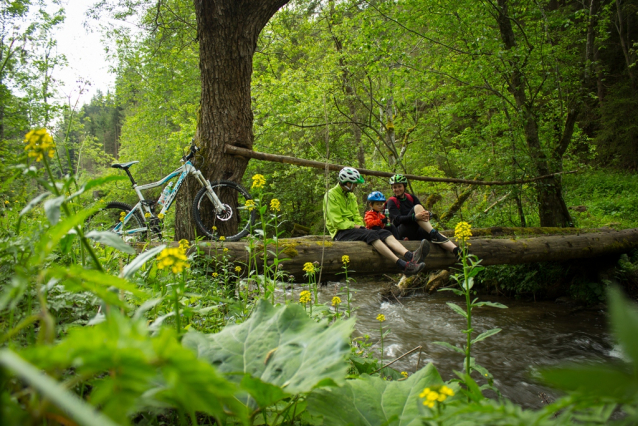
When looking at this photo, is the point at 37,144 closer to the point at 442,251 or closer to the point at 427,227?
the point at 442,251

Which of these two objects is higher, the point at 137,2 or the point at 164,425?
the point at 137,2

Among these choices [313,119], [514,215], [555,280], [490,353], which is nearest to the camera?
[490,353]

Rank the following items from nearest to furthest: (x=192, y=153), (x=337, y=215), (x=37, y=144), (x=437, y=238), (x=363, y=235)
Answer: (x=37, y=144) → (x=192, y=153) → (x=363, y=235) → (x=437, y=238) → (x=337, y=215)

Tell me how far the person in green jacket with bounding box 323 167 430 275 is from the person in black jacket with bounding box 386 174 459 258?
2.42 ft

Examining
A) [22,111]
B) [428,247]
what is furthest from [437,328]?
[22,111]

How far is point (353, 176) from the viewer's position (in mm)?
5188

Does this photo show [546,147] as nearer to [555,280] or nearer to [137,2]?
[555,280]

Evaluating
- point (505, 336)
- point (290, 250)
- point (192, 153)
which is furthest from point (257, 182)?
point (505, 336)

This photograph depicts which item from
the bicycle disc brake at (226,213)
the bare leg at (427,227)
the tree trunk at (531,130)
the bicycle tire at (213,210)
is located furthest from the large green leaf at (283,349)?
the tree trunk at (531,130)

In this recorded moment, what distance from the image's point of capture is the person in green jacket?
4445 mm

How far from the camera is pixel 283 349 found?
90 centimetres

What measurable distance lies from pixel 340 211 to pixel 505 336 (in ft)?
10.2

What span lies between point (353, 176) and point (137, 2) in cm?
841

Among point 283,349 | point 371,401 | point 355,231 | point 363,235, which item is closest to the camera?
point 283,349
